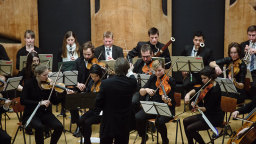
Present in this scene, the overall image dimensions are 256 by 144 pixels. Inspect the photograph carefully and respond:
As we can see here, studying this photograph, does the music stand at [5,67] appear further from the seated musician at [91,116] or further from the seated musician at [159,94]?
the seated musician at [159,94]

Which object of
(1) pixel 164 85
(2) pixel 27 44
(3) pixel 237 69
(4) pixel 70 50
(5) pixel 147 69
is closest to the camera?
(1) pixel 164 85

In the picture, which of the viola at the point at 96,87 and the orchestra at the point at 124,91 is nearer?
the orchestra at the point at 124,91

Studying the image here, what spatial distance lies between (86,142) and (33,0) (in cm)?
388

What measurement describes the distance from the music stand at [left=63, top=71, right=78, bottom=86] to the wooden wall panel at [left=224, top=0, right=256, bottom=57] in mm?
3297

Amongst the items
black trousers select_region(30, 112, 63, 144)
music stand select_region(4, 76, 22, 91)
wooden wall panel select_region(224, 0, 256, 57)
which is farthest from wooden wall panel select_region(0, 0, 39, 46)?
wooden wall panel select_region(224, 0, 256, 57)

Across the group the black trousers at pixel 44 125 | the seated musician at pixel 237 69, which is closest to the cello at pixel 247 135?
the seated musician at pixel 237 69

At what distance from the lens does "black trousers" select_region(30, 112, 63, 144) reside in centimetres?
415

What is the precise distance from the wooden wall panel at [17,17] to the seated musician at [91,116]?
3052 millimetres

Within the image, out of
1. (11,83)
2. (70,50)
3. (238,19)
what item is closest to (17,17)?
(70,50)

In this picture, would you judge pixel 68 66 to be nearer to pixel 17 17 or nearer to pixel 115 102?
pixel 115 102

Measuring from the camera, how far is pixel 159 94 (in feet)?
14.6

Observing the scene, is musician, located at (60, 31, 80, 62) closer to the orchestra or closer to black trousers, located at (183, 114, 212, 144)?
the orchestra

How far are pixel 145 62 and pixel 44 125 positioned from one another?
1.74m

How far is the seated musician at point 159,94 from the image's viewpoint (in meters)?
4.32
